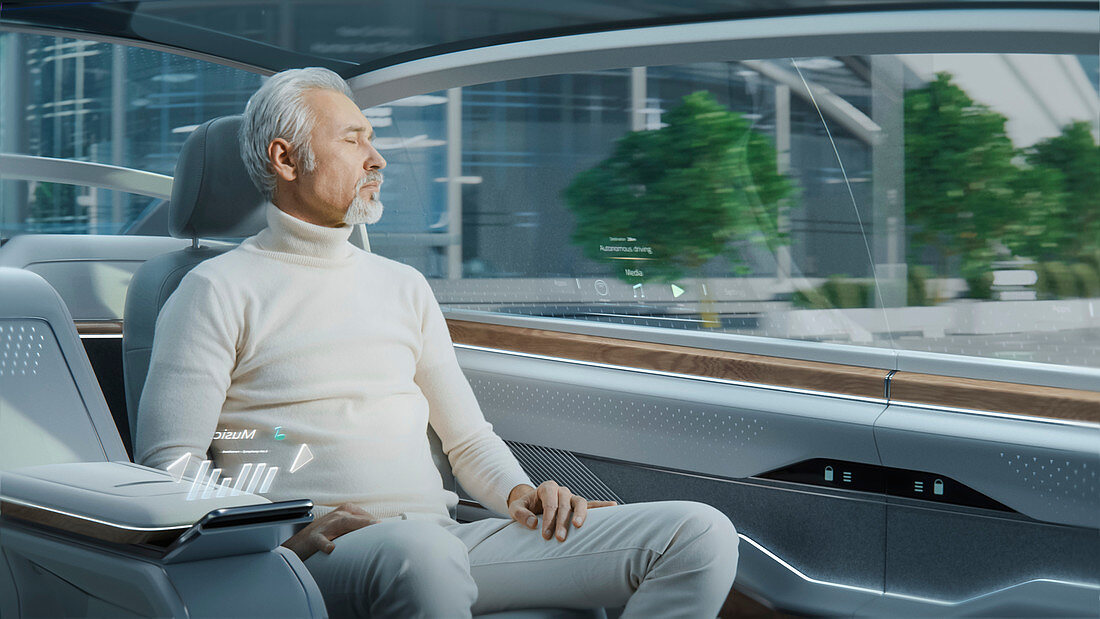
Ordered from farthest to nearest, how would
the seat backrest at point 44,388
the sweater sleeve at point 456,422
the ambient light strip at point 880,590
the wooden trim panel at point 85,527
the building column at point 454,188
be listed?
1. the building column at point 454,188
2. the sweater sleeve at point 456,422
3. the ambient light strip at point 880,590
4. the seat backrest at point 44,388
5. the wooden trim panel at point 85,527

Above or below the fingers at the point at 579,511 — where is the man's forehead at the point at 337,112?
above

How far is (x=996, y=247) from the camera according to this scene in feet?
4.94

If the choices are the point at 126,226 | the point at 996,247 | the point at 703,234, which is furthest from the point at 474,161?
the point at 996,247

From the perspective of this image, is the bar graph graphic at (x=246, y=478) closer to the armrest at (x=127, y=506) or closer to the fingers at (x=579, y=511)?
the armrest at (x=127, y=506)

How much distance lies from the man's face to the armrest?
51cm

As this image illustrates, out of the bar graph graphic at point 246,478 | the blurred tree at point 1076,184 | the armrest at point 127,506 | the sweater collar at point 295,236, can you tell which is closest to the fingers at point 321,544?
the bar graph graphic at point 246,478

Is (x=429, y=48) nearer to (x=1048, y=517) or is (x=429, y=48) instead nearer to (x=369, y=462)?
(x=369, y=462)

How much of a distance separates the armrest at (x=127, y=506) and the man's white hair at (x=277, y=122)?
54cm

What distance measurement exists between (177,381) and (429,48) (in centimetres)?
89

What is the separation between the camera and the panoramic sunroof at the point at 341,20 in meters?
1.58

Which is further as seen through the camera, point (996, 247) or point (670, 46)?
point (670, 46)

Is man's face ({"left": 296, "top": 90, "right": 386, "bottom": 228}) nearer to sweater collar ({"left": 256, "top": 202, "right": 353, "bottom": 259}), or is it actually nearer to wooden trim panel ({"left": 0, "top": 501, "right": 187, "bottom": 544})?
sweater collar ({"left": 256, "top": 202, "right": 353, "bottom": 259})

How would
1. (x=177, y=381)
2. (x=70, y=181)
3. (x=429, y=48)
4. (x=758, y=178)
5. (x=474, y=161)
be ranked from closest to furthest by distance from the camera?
(x=177, y=381), (x=70, y=181), (x=758, y=178), (x=429, y=48), (x=474, y=161)

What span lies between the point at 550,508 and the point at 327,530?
331 mm
